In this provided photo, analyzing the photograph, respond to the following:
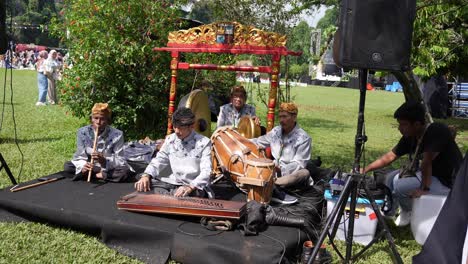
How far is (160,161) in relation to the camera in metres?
4.73

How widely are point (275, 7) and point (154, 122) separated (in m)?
3.10

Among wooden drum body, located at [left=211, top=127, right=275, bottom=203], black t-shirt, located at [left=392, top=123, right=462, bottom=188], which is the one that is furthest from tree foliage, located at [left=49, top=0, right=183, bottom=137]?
black t-shirt, located at [left=392, top=123, right=462, bottom=188]

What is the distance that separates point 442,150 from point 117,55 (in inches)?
208

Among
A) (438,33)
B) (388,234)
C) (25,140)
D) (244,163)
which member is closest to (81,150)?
(244,163)

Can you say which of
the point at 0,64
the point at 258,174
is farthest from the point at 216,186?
the point at 0,64

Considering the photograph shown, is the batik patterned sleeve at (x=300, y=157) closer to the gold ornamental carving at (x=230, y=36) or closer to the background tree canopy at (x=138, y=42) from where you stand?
the gold ornamental carving at (x=230, y=36)

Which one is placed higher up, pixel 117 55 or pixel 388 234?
pixel 117 55

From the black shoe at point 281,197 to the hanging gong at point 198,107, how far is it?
192 cm

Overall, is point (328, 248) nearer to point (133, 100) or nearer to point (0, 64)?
point (133, 100)

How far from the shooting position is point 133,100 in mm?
7980

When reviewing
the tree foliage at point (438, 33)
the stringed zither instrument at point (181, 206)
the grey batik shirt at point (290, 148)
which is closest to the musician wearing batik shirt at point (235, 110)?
the grey batik shirt at point (290, 148)

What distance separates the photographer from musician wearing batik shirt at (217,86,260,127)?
22.1 feet

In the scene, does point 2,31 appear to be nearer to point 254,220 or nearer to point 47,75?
point 254,220

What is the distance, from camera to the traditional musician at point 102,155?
516cm
